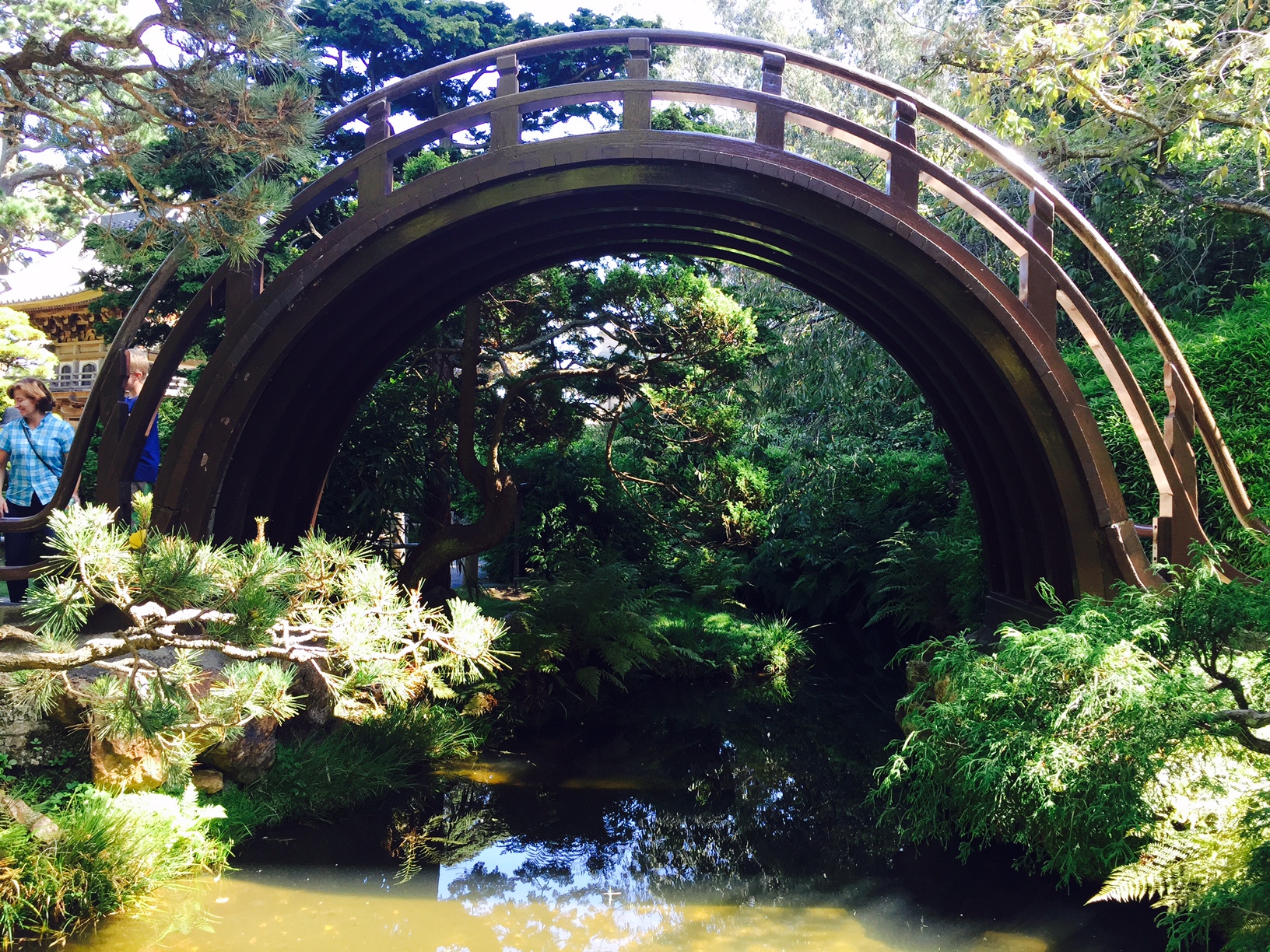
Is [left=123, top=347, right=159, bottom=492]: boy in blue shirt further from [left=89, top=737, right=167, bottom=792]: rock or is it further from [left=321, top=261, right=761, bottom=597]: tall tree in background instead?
[left=321, top=261, right=761, bottom=597]: tall tree in background

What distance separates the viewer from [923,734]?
18.1ft

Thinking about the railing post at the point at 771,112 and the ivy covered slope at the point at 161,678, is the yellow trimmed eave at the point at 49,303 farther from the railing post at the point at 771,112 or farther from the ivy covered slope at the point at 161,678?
the railing post at the point at 771,112

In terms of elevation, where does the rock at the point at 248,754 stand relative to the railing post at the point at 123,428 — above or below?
below

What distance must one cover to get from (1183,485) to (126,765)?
5.57 metres

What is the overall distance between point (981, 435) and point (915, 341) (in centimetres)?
83

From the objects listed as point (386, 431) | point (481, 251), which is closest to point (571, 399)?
point (386, 431)

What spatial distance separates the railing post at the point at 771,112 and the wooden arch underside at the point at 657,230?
95 millimetres

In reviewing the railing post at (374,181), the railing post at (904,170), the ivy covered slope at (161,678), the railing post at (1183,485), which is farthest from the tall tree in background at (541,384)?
the railing post at (1183,485)

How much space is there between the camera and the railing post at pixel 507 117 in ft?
17.2

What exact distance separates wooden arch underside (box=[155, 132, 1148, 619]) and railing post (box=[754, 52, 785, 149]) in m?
0.10

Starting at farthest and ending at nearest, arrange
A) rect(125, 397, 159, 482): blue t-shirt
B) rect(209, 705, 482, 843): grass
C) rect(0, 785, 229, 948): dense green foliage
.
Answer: rect(125, 397, 159, 482): blue t-shirt
rect(209, 705, 482, 843): grass
rect(0, 785, 229, 948): dense green foliage

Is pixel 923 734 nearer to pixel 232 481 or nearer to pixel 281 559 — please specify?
pixel 281 559

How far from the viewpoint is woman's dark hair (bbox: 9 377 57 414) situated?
530 centimetres

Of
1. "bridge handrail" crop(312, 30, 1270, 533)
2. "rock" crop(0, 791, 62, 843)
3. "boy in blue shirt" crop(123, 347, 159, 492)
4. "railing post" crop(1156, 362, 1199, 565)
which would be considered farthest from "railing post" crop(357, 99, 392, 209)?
"railing post" crop(1156, 362, 1199, 565)
